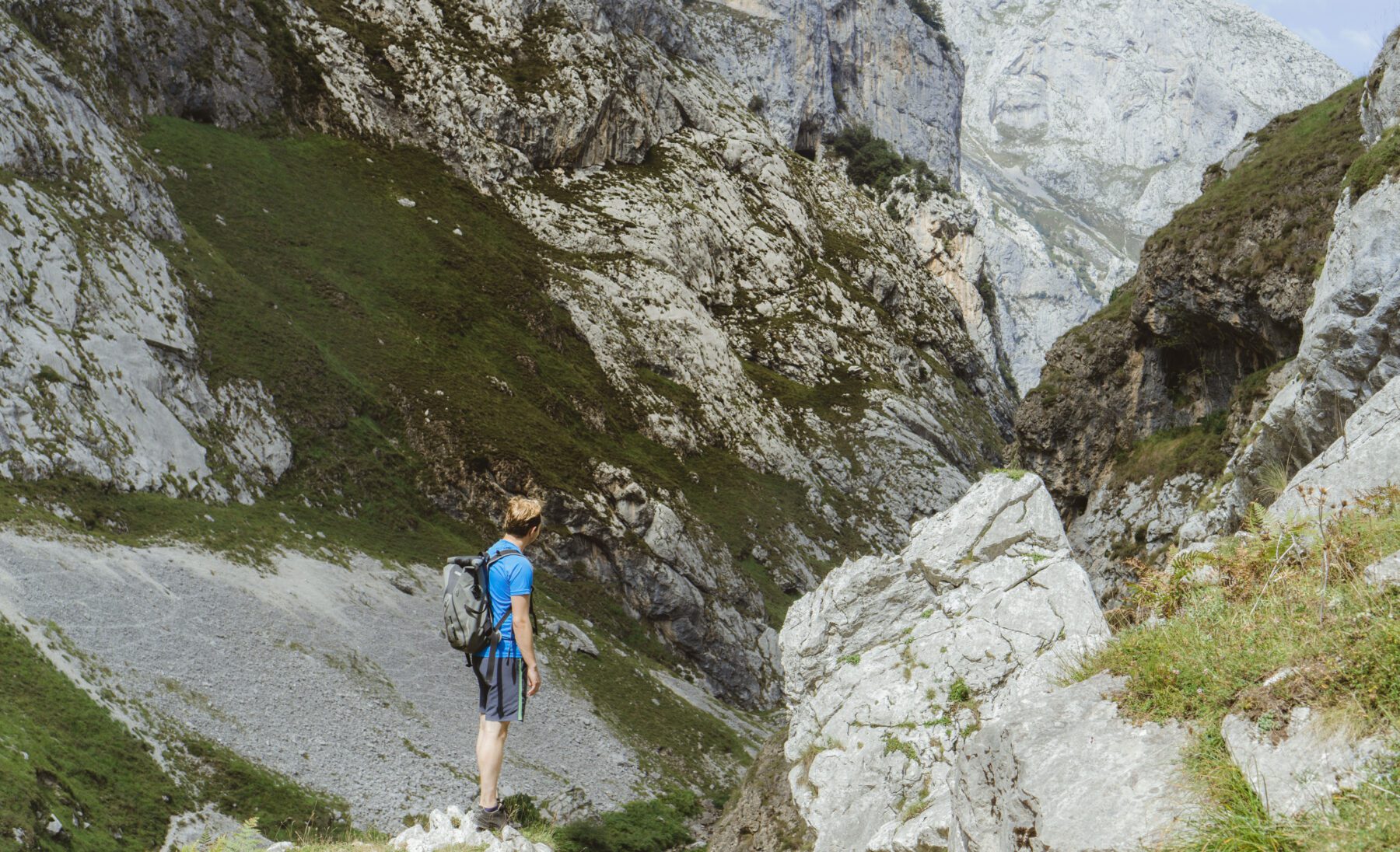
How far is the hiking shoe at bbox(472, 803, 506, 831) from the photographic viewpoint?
370 inches

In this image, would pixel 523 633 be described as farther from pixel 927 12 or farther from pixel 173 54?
pixel 927 12

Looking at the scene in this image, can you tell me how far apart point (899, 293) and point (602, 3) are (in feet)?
140

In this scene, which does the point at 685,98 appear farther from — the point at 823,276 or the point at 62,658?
the point at 62,658

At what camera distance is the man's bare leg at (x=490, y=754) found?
30.8 ft

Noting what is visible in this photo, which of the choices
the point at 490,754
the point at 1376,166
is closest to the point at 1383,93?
the point at 1376,166

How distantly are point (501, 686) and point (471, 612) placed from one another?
32.2 inches

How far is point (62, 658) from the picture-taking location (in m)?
24.1

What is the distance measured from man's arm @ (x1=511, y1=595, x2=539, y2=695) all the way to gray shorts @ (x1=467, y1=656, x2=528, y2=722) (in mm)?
155

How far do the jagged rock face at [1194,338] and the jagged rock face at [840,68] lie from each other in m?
79.8

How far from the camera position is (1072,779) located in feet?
22.5

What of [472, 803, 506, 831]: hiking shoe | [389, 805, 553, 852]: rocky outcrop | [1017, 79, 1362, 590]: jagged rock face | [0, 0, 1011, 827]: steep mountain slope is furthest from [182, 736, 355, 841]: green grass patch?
[1017, 79, 1362, 590]: jagged rock face

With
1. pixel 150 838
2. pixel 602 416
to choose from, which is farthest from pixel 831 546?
pixel 150 838

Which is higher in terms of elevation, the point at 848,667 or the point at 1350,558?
the point at 1350,558

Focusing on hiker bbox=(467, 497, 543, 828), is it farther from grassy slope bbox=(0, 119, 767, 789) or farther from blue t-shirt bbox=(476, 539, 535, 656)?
grassy slope bbox=(0, 119, 767, 789)
